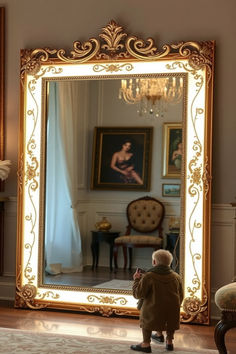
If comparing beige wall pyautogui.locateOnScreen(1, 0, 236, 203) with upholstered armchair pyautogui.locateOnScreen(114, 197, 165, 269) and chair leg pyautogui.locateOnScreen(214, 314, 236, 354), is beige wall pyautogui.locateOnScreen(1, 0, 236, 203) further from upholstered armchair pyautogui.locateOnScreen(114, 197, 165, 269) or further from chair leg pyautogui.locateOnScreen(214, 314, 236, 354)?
chair leg pyautogui.locateOnScreen(214, 314, 236, 354)

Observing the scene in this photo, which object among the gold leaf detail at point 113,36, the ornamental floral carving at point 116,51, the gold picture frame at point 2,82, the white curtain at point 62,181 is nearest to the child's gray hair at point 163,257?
the white curtain at point 62,181

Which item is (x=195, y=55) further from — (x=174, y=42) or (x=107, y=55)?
(x=107, y=55)

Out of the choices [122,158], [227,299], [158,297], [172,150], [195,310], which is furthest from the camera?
[122,158]

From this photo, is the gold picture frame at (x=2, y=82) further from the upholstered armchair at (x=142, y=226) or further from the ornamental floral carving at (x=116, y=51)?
the upholstered armchair at (x=142, y=226)

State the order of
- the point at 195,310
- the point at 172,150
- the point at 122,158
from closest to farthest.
A: the point at 195,310
the point at 172,150
the point at 122,158

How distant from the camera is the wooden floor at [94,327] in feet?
15.5

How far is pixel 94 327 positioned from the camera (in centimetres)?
507

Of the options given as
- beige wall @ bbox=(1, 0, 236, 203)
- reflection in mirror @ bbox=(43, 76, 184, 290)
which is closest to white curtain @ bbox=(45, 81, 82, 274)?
reflection in mirror @ bbox=(43, 76, 184, 290)

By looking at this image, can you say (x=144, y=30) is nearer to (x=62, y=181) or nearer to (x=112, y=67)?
(x=112, y=67)

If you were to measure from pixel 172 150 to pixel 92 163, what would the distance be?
0.72 m

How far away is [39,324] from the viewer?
16.8 feet

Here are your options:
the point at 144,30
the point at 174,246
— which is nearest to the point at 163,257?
the point at 174,246

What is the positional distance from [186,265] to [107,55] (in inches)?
76.9

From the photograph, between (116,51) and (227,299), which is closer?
(227,299)
